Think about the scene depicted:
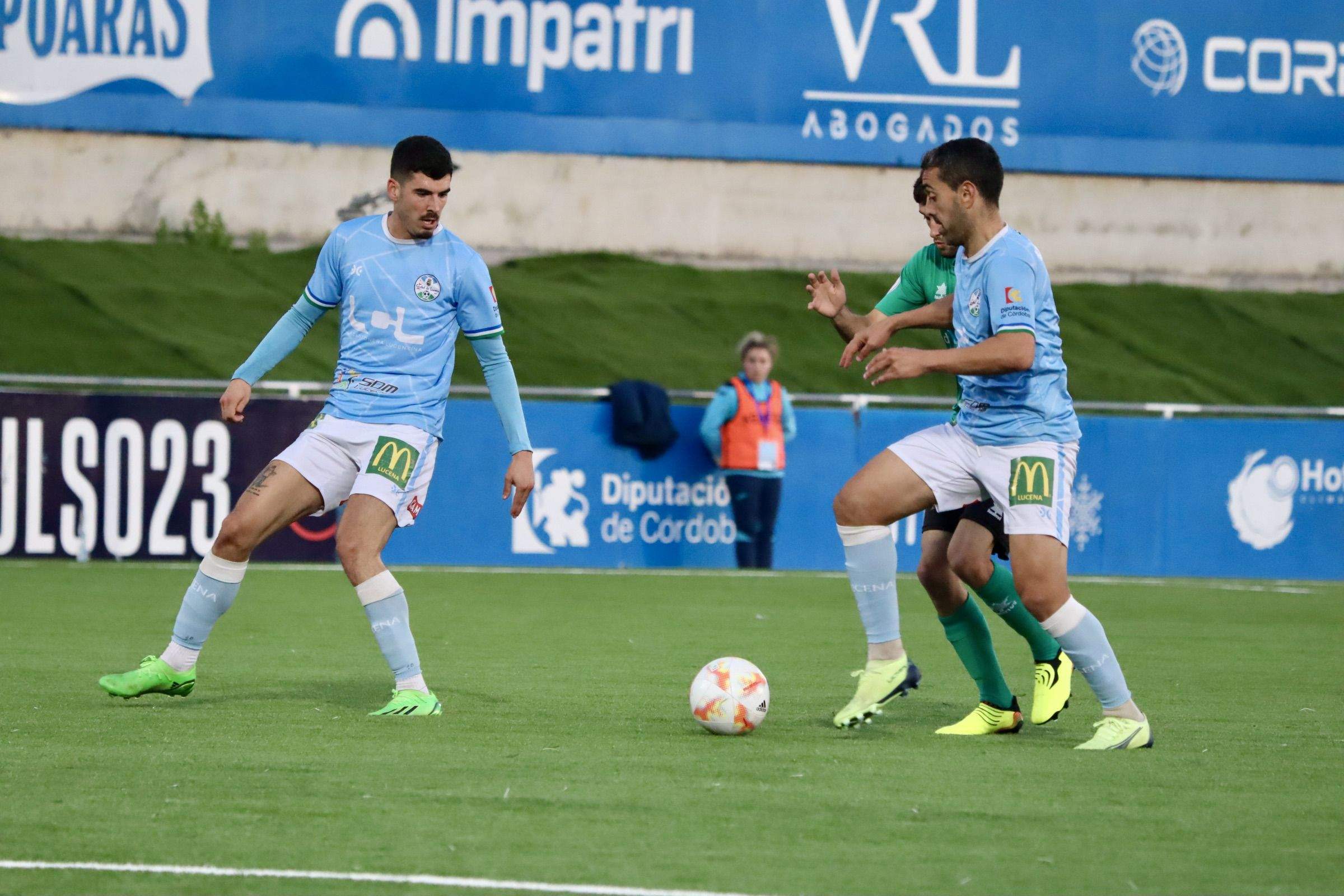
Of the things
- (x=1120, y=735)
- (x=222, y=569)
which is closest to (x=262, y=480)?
(x=222, y=569)

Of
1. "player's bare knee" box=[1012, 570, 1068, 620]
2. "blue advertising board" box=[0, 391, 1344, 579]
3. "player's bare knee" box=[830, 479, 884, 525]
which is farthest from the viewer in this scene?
"blue advertising board" box=[0, 391, 1344, 579]

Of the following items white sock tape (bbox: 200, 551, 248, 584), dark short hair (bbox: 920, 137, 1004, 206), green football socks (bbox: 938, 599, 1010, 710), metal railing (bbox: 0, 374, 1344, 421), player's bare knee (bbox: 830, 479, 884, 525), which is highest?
dark short hair (bbox: 920, 137, 1004, 206)

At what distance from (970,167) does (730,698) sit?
6.83 feet

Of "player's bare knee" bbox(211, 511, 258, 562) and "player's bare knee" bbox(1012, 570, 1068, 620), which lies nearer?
"player's bare knee" bbox(1012, 570, 1068, 620)

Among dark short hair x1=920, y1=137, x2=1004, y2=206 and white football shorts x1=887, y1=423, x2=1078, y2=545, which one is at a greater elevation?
dark short hair x1=920, y1=137, x2=1004, y2=206

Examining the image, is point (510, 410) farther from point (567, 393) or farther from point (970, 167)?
point (567, 393)

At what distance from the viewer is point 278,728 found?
6379 millimetres

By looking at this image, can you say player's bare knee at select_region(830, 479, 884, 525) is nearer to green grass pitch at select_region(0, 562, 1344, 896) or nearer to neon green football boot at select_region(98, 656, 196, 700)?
green grass pitch at select_region(0, 562, 1344, 896)

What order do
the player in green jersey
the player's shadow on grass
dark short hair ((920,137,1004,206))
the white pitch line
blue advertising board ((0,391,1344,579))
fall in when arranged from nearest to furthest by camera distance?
the white pitch line → dark short hair ((920,137,1004,206)) → the player in green jersey → the player's shadow on grass → blue advertising board ((0,391,1344,579))

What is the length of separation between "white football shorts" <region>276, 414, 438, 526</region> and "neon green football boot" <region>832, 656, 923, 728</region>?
1.80m

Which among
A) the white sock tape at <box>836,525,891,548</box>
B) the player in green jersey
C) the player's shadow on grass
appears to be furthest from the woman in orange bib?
the white sock tape at <box>836,525,891,548</box>

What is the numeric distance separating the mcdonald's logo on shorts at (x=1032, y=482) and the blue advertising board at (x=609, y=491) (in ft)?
29.5

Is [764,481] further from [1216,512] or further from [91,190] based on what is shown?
[91,190]

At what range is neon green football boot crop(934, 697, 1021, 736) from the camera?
22.0 feet
